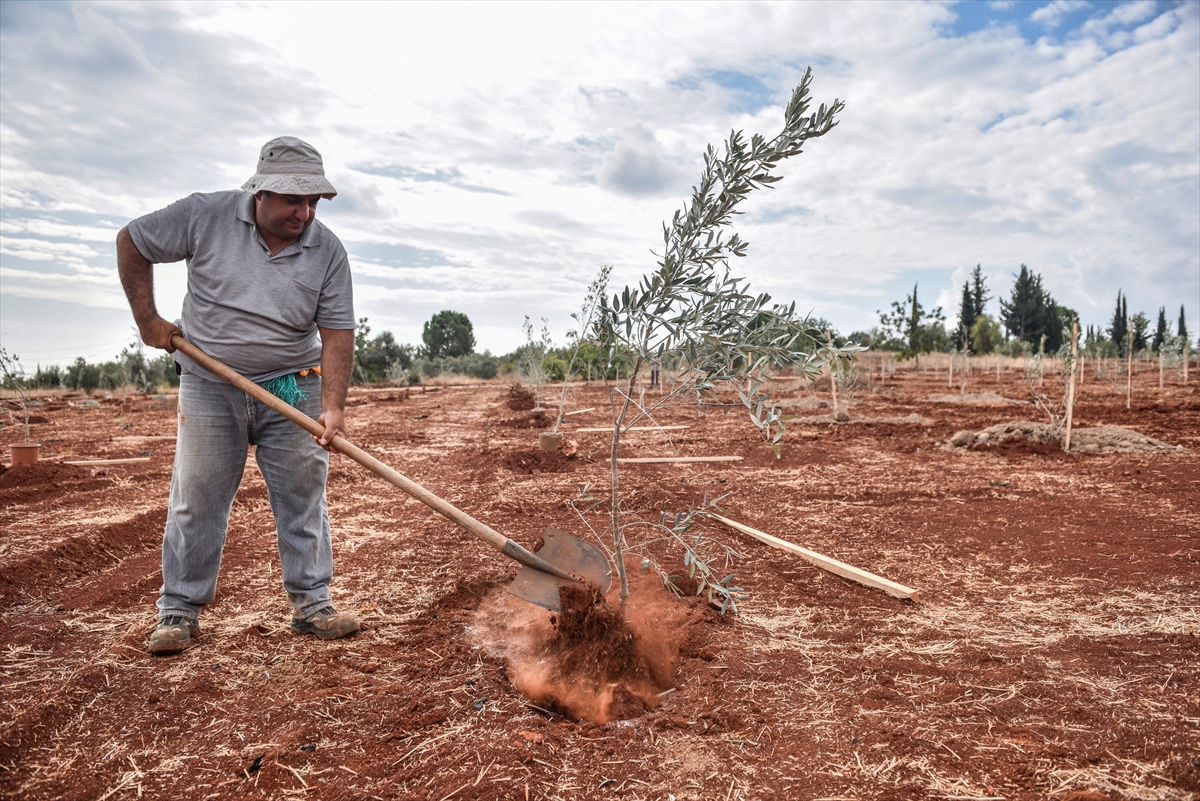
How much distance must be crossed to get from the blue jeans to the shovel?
150mm

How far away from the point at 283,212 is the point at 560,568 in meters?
2.17

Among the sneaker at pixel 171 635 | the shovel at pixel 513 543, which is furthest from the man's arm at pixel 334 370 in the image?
the sneaker at pixel 171 635

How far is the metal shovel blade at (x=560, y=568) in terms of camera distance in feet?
11.0

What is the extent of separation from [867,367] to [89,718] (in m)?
28.6

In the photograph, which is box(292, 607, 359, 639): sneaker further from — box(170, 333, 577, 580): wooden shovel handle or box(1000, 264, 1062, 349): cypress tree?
box(1000, 264, 1062, 349): cypress tree

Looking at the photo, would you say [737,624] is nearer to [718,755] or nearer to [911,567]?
[718,755]

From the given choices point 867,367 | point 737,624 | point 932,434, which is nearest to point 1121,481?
point 932,434

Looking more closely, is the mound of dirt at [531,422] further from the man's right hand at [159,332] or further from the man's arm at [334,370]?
the man's right hand at [159,332]

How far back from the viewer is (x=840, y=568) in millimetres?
4297

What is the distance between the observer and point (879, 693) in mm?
2744

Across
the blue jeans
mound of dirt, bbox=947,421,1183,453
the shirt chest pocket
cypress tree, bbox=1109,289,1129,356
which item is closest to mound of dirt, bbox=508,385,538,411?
mound of dirt, bbox=947,421,1183,453

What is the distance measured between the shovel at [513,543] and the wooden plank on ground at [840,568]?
2.39 feet

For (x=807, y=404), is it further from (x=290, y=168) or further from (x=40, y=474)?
(x=290, y=168)

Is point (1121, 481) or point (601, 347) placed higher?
point (601, 347)
